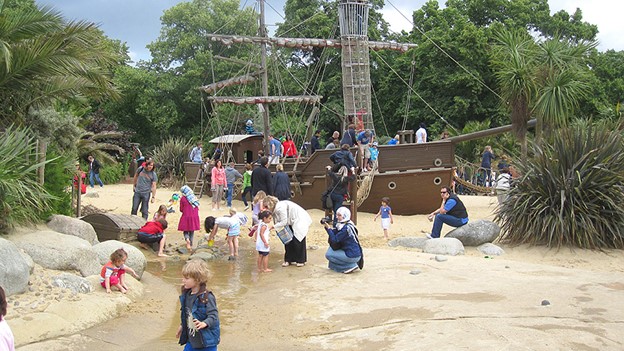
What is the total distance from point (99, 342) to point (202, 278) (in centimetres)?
246

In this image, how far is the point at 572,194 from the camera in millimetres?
13328

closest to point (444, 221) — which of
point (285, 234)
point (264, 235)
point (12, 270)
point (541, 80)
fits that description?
point (285, 234)

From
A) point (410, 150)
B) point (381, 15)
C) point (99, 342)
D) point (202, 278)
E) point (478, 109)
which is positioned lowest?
point (99, 342)

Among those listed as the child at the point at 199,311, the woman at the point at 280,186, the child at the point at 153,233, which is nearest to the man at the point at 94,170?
the woman at the point at 280,186

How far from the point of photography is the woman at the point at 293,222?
38.4 feet

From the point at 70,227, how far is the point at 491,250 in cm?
764

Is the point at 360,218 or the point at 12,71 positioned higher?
the point at 12,71

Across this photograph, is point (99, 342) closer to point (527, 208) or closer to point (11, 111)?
point (11, 111)

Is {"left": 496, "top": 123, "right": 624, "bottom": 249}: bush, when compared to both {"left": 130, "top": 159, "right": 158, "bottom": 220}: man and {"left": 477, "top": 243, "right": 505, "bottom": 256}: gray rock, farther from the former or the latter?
{"left": 130, "top": 159, "right": 158, "bottom": 220}: man

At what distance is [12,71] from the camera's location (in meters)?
11.3

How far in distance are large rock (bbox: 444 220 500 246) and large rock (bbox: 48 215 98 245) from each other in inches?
269

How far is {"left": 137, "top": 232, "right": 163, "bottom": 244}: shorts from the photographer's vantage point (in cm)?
1355

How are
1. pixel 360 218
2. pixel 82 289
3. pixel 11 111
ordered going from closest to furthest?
pixel 82 289
pixel 11 111
pixel 360 218

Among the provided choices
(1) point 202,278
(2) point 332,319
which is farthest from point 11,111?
(1) point 202,278
